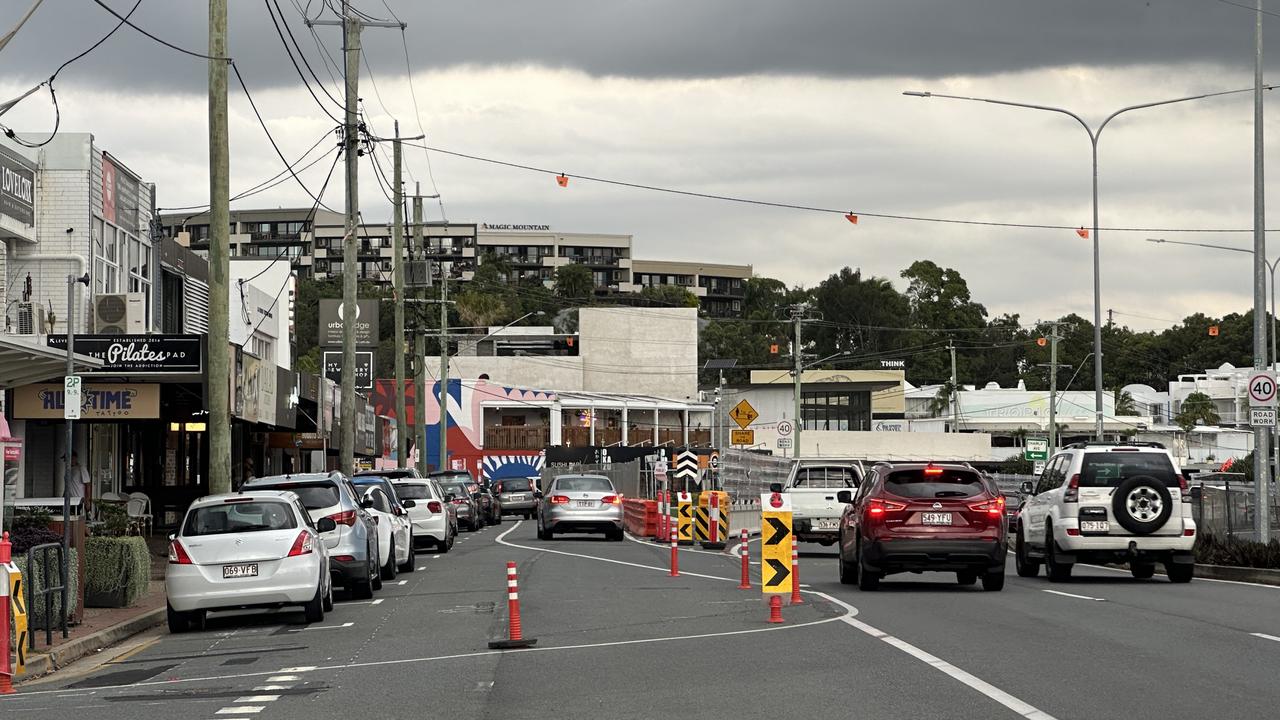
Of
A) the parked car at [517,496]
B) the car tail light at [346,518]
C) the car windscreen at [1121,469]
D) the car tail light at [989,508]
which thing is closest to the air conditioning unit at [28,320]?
the car tail light at [346,518]

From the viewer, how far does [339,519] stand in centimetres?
2167

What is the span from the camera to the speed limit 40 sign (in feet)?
85.5

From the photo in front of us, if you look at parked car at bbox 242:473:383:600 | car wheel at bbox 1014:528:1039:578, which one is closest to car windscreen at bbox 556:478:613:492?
car wheel at bbox 1014:528:1039:578

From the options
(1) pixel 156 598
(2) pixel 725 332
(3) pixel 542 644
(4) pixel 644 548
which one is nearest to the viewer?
(3) pixel 542 644

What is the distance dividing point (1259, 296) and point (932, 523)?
31.1 feet

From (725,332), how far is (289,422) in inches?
3798

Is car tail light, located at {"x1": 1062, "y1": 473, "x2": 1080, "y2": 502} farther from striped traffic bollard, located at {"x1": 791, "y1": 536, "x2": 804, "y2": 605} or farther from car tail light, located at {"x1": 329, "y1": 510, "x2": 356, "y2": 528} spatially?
car tail light, located at {"x1": 329, "y1": 510, "x2": 356, "y2": 528}

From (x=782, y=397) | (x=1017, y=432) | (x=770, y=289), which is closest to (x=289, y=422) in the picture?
(x=782, y=397)

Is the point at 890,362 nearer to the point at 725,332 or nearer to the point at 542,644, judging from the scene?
the point at 725,332

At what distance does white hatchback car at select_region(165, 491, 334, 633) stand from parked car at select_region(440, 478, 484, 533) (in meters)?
25.6

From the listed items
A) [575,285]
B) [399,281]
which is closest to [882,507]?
[399,281]

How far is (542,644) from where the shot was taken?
605 inches

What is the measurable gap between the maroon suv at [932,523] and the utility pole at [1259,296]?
692 centimetres

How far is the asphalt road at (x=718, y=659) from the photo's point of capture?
11000 millimetres
